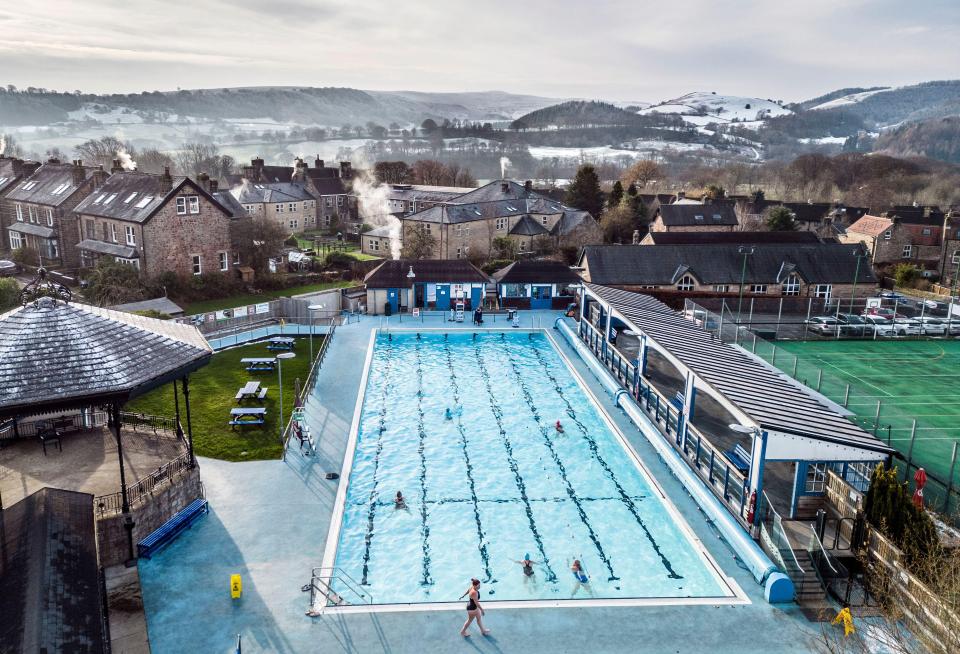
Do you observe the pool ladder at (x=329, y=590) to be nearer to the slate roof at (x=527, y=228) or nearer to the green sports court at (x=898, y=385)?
the green sports court at (x=898, y=385)

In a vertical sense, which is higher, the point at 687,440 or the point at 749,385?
the point at 749,385

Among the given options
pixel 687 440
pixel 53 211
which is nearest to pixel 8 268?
pixel 53 211

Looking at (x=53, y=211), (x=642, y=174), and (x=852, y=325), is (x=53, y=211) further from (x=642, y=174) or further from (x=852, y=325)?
(x=642, y=174)

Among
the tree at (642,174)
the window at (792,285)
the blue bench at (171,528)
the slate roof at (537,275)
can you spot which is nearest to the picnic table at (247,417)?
the blue bench at (171,528)

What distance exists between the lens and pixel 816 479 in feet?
63.0

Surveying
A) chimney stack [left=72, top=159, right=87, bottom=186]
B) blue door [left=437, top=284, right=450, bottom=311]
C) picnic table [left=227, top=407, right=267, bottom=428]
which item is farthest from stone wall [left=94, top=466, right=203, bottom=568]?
chimney stack [left=72, top=159, right=87, bottom=186]

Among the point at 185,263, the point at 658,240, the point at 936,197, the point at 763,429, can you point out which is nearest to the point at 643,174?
the point at 936,197

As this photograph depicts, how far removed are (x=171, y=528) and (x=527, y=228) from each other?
47319 millimetres

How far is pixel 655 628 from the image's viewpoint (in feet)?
48.2

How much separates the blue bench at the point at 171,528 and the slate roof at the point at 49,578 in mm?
1811

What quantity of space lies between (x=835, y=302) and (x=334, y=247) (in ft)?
135

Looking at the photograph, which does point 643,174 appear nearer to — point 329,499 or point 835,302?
point 835,302

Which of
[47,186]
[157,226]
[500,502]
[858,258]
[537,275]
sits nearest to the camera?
[500,502]

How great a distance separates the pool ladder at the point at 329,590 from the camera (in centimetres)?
1518
